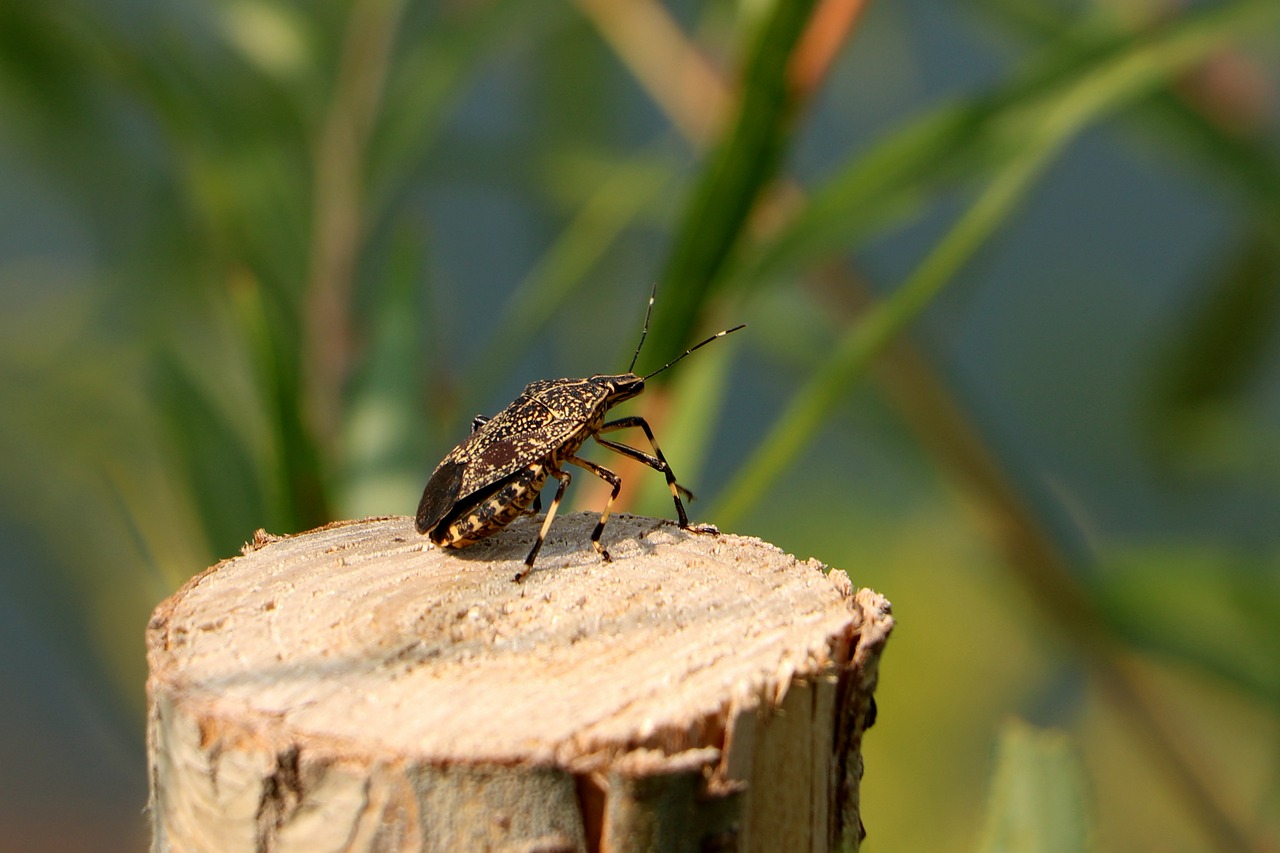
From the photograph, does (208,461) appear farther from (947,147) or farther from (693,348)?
(947,147)

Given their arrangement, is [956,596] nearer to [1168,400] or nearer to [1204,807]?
[1168,400]

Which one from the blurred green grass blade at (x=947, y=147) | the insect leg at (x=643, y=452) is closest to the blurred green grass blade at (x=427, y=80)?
the insect leg at (x=643, y=452)

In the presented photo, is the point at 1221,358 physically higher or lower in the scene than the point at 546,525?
higher

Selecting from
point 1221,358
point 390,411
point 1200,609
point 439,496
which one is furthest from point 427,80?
point 1221,358

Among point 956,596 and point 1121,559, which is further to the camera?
point 956,596

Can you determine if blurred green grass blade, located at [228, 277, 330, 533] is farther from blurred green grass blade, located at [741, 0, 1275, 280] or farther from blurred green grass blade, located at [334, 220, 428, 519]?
blurred green grass blade, located at [741, 0, 1275, 280]

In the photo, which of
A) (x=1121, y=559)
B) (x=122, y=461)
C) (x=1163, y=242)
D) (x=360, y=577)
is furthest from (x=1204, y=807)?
(x=1163, y=242)

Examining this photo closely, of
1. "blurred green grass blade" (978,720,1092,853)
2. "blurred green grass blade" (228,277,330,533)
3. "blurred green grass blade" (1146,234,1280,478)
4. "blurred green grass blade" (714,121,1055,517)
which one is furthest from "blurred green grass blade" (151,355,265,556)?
"blurred green grass blade" (1146,234,1280,478)
